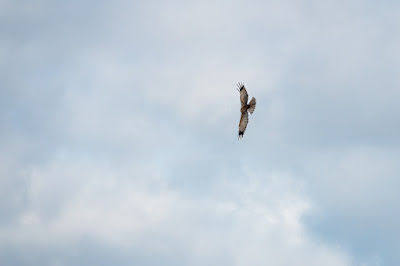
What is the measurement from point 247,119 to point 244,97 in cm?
566

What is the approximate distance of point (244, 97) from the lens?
162625 millimetres

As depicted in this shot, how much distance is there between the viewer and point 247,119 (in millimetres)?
166500
